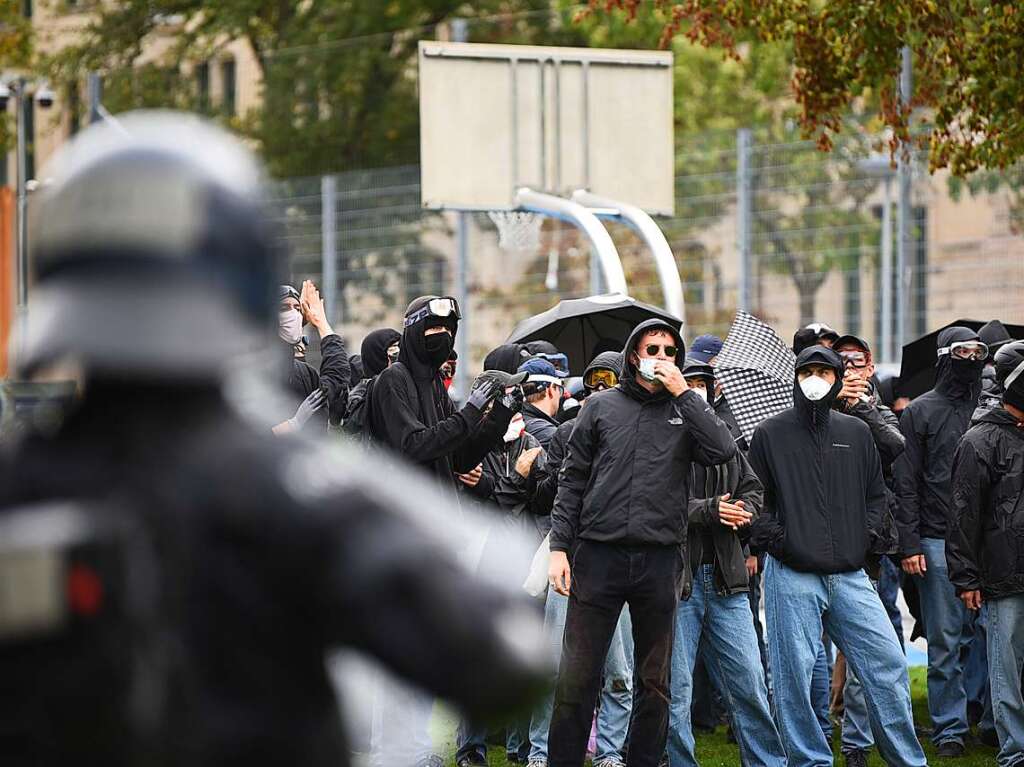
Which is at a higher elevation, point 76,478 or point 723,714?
point 76,478

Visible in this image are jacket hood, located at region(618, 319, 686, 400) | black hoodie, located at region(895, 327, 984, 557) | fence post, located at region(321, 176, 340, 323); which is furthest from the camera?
fence post, located at region(321, 176, 340, 323)

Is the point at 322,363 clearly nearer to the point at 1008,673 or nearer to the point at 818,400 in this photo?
the point at 818,400

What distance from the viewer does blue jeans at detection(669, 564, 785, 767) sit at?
9125 millimetres

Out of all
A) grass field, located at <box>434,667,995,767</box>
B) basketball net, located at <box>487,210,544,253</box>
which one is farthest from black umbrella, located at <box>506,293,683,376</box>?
basketball net, located at <box>487,210,544,253</box>

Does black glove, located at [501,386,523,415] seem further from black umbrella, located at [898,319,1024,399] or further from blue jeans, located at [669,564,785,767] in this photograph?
black umbrella, located at [898,319,1024,399]

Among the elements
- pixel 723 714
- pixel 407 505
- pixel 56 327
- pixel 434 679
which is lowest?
pixel 723 714

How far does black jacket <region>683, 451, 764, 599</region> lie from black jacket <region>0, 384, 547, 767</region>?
663 cm

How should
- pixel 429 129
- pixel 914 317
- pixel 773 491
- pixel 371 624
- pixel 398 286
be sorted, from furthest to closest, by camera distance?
1. pixel 398 286
2. pixel 914 317
3. pixel 429 129
4. pixel 773 491
5. pixel 371 624

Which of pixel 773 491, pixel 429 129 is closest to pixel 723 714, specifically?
pixel 773 491

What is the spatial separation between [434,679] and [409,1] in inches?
1320

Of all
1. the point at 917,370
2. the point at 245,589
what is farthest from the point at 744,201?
the point at 245,589

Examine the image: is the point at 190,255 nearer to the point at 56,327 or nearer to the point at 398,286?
the point at 56,327

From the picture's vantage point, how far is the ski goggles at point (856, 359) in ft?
35.3

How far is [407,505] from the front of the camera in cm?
265
